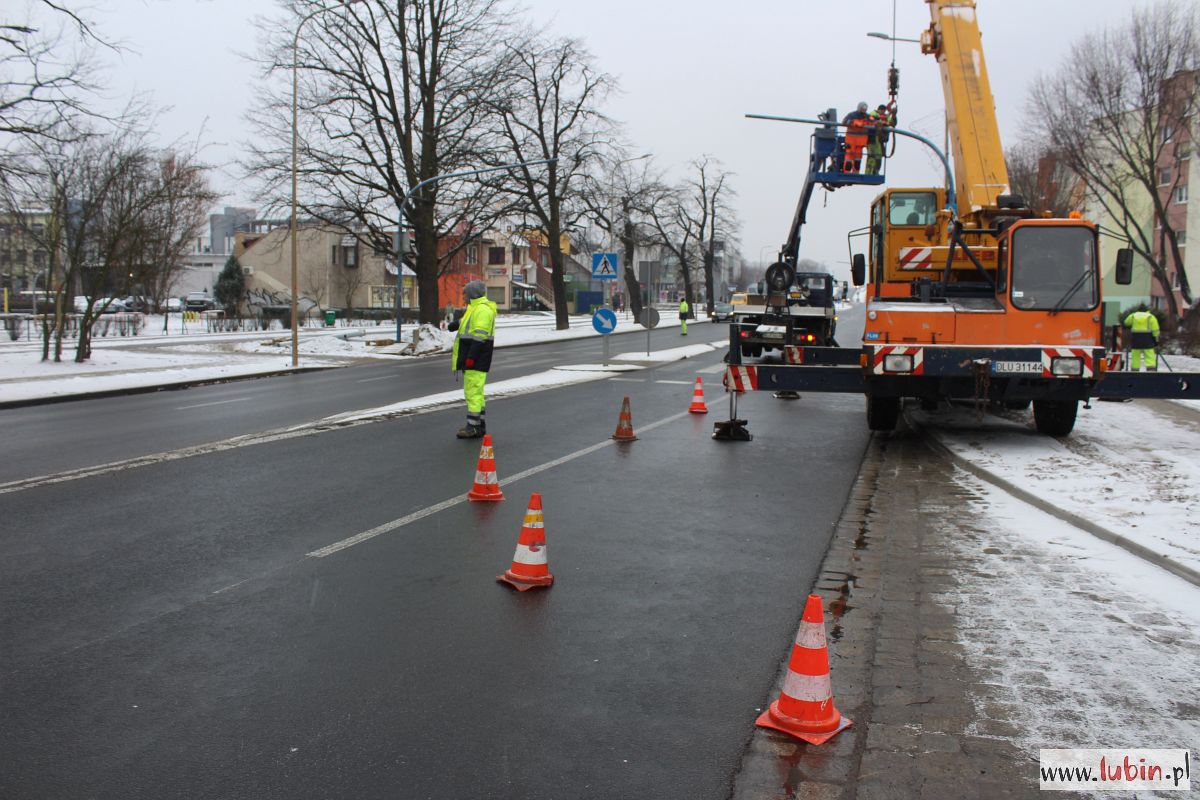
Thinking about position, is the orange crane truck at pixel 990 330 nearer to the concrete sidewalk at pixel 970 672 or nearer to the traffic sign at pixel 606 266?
the concrete sidewalk at pixel 970 672

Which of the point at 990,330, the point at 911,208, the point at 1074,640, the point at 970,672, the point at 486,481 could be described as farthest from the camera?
the point at 911,208

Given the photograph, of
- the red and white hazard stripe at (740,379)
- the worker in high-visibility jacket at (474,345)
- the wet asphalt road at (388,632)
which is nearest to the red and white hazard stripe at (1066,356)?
the red and white hazard stripe at (740,379)

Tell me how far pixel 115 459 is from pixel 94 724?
689 cm

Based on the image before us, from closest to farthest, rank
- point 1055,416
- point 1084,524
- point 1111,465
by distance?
point 1084,524, point 1111,465, point 1055,416

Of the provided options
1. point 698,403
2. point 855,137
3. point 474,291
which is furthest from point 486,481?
point 855,137

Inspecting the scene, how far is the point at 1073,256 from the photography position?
10961 mm

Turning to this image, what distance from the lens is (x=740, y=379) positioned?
37.5 ft

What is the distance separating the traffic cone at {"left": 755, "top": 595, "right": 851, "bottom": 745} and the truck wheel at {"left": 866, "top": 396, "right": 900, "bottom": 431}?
8.81 meters

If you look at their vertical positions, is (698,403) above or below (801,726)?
above

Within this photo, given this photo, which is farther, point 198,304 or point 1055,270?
point 198,304

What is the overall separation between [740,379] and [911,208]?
14.4ft

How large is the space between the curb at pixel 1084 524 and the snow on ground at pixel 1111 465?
0.05m

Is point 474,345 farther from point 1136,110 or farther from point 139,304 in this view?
point 139,304

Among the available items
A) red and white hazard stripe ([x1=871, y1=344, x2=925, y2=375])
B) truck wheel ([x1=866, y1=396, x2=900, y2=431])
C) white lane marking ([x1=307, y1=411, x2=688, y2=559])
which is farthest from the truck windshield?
white lane marking ([x1=307, y1=411, x2=688, y2=559])
